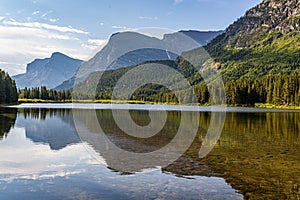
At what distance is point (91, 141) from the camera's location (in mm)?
34312

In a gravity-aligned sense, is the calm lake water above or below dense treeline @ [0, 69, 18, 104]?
below

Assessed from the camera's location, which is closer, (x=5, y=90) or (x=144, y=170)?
(x=144, y=170)

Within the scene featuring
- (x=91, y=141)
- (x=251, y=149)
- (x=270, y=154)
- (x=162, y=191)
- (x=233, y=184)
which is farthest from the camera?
(x=91, y=141)

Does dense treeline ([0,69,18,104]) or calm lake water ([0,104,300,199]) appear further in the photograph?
dense treeline ([0,69,18,104])

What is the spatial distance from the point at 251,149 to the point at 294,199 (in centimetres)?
1528

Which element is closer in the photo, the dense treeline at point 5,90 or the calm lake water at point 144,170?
the calm lake water at point 144,170

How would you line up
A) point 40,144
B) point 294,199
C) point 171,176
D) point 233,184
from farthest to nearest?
point 40,144 → point 171,176 → point 233,184 → point 294,199

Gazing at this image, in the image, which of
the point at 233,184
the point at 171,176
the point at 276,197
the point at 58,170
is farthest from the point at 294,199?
the point at 58,170

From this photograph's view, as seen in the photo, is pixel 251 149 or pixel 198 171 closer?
pixel 198 171

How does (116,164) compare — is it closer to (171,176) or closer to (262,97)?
(171,176)

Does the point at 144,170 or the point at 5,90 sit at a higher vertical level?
the point at 5,90

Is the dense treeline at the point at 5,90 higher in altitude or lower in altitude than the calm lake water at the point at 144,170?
higher

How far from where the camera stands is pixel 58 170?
20.9m

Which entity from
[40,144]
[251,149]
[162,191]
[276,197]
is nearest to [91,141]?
[40,144]
